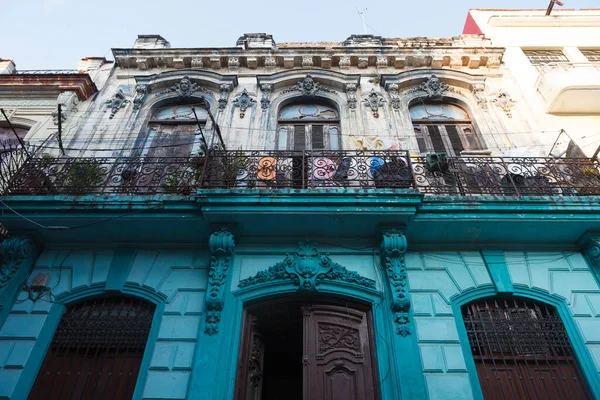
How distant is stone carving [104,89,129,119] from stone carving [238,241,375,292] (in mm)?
5225

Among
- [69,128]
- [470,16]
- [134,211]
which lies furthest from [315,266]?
[470,16]

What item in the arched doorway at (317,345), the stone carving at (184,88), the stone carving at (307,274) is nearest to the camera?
the arched doorway at (317,345)

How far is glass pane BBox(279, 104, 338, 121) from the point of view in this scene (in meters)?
8.59

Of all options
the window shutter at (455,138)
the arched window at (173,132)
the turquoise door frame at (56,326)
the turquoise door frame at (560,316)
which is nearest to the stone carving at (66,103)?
the arched window at (173,132)

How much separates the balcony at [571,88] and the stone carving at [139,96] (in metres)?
8.51

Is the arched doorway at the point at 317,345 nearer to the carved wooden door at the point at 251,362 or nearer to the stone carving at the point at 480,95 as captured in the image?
the carved wooden door at the point at 251,362

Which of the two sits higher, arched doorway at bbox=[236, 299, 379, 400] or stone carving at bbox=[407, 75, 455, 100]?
stone carving at bbox=[407, 75, 455, 100]

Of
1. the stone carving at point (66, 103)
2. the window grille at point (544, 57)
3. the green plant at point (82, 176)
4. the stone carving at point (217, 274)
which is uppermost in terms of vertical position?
the window grille at point (544, 57)

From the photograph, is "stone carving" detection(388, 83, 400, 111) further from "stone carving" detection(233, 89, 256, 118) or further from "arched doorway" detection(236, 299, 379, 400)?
"arched doorway" detection(236, 299, 379, 400)

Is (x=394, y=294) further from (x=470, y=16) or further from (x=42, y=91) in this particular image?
(x=470, y=16)

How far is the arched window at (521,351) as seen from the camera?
475cm

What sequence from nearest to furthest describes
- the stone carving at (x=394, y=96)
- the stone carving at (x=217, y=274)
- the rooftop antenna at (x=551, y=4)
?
1. the stone carving at (x=217, y=274)
2. the stone carving at (x=394, y=96)
3. the rooftop antenna at (x=551, y=4)

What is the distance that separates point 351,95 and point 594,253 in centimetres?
519

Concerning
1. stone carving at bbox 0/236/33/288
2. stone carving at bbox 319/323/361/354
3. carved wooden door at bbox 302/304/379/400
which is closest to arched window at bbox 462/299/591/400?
carved wooden door at bbox 302/304/379/400
